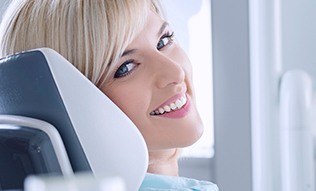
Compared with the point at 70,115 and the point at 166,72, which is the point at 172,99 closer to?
the point at 166,72

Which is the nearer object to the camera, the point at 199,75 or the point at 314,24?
the point at 314,24

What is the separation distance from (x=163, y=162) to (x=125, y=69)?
0.58 ft

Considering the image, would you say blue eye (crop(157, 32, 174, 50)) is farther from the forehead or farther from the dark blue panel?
the dark blue panel

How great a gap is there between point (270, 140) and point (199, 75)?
1.52ft

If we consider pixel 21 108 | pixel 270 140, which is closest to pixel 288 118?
pixel 270 140

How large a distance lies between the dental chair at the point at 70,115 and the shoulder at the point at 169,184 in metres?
0.15

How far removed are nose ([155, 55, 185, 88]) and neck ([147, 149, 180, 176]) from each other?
120mm

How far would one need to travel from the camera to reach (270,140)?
3.34ft

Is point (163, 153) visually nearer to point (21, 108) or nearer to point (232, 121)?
point (21, 108)

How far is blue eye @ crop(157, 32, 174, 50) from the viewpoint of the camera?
0.92m

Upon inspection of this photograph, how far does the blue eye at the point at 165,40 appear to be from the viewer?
923 mm

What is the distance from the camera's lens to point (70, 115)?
722mm

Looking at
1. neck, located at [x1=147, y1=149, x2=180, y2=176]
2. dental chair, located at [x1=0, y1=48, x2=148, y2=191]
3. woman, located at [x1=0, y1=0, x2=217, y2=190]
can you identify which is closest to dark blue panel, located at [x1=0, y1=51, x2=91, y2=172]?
dental chair, located at [x1=0, y1=48, x2=148, y2=191]

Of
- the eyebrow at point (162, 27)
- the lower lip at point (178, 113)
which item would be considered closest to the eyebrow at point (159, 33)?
the eyebrow at point (162, 27)
